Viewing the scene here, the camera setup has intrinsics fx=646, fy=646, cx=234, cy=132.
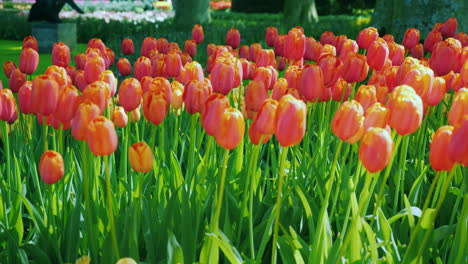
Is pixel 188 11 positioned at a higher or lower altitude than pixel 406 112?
lower

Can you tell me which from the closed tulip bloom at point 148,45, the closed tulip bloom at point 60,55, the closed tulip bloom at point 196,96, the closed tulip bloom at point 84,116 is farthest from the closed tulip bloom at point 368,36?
the closed tulip bloom at point 84,116

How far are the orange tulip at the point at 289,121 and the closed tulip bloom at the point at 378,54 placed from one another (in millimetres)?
1324

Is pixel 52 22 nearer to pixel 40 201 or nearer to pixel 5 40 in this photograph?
pixel 5 40

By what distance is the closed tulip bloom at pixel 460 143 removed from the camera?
1.61 metres

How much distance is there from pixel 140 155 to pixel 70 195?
0.84 metres

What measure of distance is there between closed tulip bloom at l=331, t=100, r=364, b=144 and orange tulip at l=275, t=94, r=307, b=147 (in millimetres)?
195

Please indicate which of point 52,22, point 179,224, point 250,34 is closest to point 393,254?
point 179,224

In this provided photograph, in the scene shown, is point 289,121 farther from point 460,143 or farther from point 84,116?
point 84,116

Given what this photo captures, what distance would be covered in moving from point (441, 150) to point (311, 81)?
0.79 meters

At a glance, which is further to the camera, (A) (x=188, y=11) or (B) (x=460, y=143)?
(A) (x=188, y=11)

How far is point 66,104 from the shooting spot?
212 centimetres

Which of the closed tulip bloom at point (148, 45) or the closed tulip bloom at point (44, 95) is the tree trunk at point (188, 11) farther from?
the closed tulip bloom at point (44, 95)

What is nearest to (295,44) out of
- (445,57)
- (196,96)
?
(445,57)

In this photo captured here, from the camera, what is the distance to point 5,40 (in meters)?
13.8
